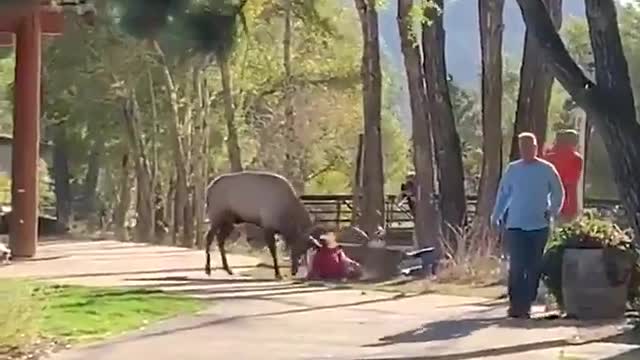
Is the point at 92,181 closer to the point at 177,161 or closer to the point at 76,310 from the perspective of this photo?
the point at 177,161

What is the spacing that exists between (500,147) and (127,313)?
9846mm

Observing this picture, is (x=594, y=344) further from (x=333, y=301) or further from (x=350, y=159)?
(x=350, y=159)

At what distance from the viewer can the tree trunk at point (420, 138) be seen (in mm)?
20812

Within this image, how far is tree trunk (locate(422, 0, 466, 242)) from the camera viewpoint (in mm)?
20688

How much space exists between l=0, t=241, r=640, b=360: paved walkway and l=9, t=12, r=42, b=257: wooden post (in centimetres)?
378

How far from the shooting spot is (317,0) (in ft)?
99.4

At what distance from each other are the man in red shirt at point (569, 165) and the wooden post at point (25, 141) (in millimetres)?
7891

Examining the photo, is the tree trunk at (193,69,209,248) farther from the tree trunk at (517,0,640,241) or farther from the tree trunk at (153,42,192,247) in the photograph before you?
the tree trunk at (517,0,640,241)

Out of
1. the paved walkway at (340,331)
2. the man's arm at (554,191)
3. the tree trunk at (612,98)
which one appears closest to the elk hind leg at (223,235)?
the paved walkway at (340,331)

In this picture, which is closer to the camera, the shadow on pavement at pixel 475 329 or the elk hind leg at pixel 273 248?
the shadow on pavement at pixel 475 329

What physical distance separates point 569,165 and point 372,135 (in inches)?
504

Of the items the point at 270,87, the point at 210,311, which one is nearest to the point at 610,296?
the point at 210,311

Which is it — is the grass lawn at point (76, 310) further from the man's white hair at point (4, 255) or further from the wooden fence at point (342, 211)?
the wooden fence at point (342, 211)

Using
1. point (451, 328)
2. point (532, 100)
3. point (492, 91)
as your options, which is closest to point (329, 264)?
point (532, 100)
